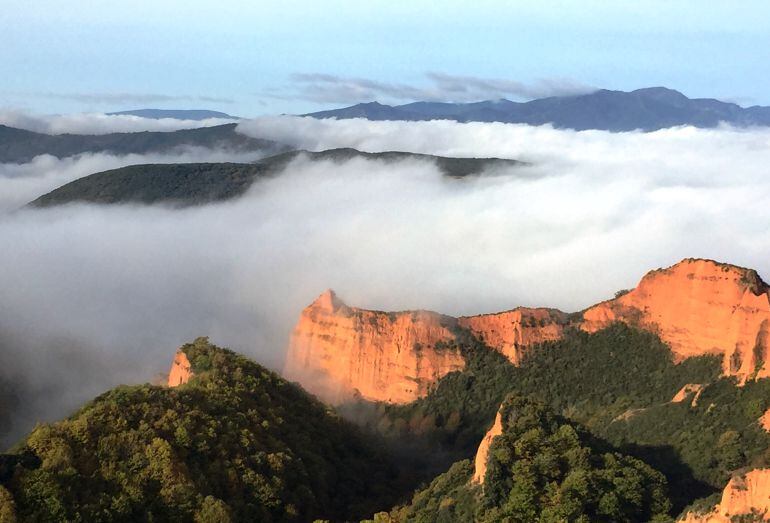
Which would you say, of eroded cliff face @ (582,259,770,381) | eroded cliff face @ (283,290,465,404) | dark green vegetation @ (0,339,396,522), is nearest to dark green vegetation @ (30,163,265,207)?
eroded cliff face @ (283,290,465,404)

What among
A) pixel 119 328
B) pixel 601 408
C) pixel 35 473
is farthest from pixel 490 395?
pixel 119 328

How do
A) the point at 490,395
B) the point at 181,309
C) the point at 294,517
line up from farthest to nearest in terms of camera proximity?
the point at 181,309 < the point at 490,395 < the point at 294,517

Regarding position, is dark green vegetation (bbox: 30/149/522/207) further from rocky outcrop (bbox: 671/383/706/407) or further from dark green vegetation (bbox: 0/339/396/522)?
rocky outcrop (bbox: 671/383/706/407)

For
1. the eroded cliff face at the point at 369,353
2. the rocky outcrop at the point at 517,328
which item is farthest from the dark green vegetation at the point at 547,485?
the eroded cliff face at the point at 369,353

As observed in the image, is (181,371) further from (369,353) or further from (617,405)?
(617,405)

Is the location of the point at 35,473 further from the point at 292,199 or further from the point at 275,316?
the point at 292,199

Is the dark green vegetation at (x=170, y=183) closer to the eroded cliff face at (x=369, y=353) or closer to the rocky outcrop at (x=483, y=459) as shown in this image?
the eroded cliff face at (x=369, y=353)
